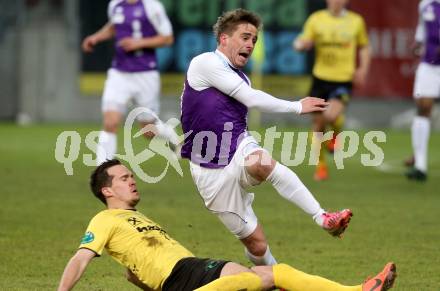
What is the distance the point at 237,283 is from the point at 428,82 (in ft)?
29.9

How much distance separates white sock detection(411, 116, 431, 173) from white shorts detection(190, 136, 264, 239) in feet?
24.3

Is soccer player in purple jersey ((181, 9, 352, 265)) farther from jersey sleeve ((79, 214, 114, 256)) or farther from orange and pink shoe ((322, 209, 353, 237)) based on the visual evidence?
jersey sleeve ((79, 214, 114, 256))

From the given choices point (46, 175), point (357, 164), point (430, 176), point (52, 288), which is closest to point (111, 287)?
point (52, 288)

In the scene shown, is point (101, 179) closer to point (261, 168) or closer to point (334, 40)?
point (261, 168)

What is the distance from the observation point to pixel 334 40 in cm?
1566

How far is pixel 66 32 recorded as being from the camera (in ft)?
79.2

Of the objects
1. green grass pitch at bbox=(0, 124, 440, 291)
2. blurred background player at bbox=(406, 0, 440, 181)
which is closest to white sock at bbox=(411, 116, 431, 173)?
blurred background player at bbox=(406, 0, 440, 181)

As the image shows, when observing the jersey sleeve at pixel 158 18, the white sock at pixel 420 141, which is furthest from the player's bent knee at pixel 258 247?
the white sock at pixel 420 141

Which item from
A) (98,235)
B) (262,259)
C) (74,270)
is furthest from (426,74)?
(74,270)

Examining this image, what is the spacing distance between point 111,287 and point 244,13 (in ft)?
7.13

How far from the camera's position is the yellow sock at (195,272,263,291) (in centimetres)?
669

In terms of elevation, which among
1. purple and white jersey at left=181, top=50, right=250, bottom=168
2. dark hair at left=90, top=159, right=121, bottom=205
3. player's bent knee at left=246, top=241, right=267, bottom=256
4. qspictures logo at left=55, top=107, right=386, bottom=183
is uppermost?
purple and white jersey at left=181, top=50, right=250, bottom=168

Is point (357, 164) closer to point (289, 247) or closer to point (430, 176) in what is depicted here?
point (430, 176)

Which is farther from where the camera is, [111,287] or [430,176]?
[430,176]
